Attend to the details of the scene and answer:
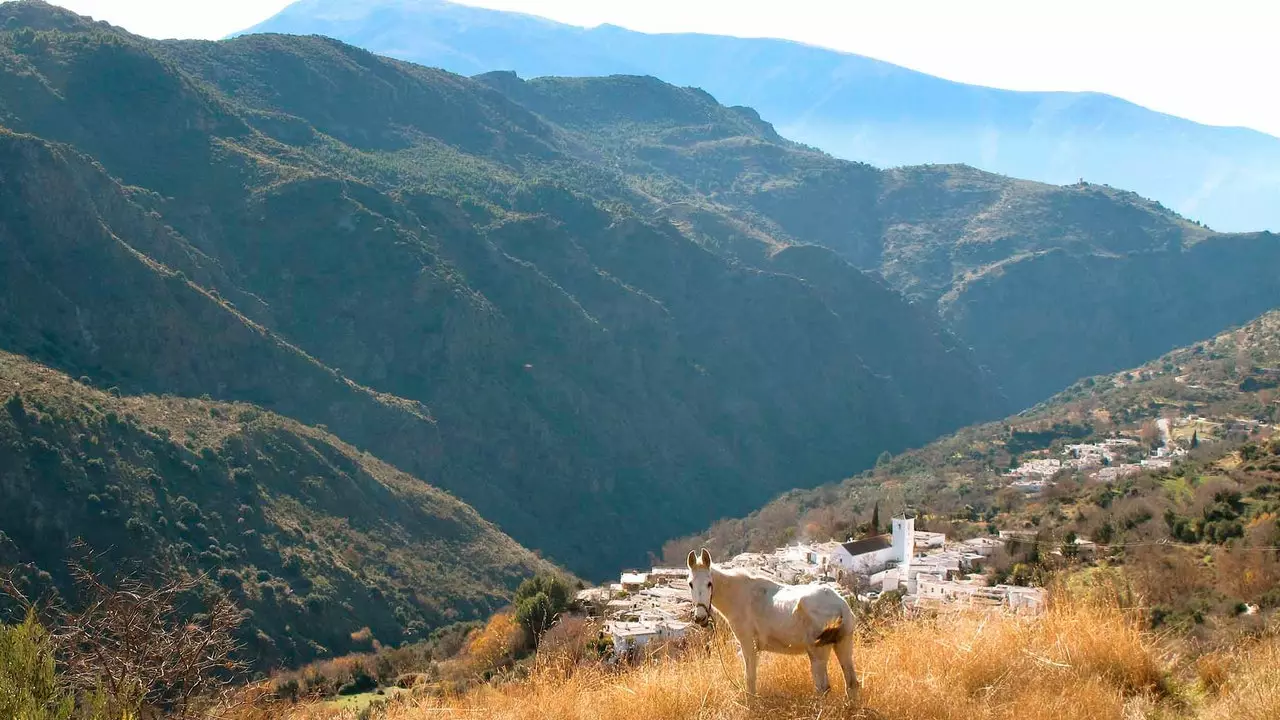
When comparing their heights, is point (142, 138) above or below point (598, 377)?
above

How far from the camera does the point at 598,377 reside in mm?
75188

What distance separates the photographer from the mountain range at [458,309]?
40750mm

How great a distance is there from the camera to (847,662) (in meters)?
6.03

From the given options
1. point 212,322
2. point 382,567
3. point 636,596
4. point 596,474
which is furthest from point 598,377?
point 636,596

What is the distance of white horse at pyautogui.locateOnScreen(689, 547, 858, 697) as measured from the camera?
6059 millimetres

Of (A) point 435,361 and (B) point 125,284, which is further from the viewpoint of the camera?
(A) point 435,361

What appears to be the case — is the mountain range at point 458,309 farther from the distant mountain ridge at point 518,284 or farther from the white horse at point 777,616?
the white horse at point 777,616

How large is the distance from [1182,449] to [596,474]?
107ft

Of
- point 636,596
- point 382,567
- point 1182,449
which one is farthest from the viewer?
point 1182,449

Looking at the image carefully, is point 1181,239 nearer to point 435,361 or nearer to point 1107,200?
point 1107,200

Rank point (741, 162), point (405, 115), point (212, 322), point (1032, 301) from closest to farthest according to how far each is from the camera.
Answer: point (212, 322), point (405, 115), point (1032, 301), point (741, 162)

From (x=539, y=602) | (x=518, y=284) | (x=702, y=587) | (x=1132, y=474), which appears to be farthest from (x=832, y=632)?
(x=518, y=284)

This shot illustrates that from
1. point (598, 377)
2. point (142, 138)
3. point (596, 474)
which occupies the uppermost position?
point (142, 138)

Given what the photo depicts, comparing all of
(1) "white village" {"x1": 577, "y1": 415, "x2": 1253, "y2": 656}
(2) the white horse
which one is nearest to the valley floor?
(2) the white horse
